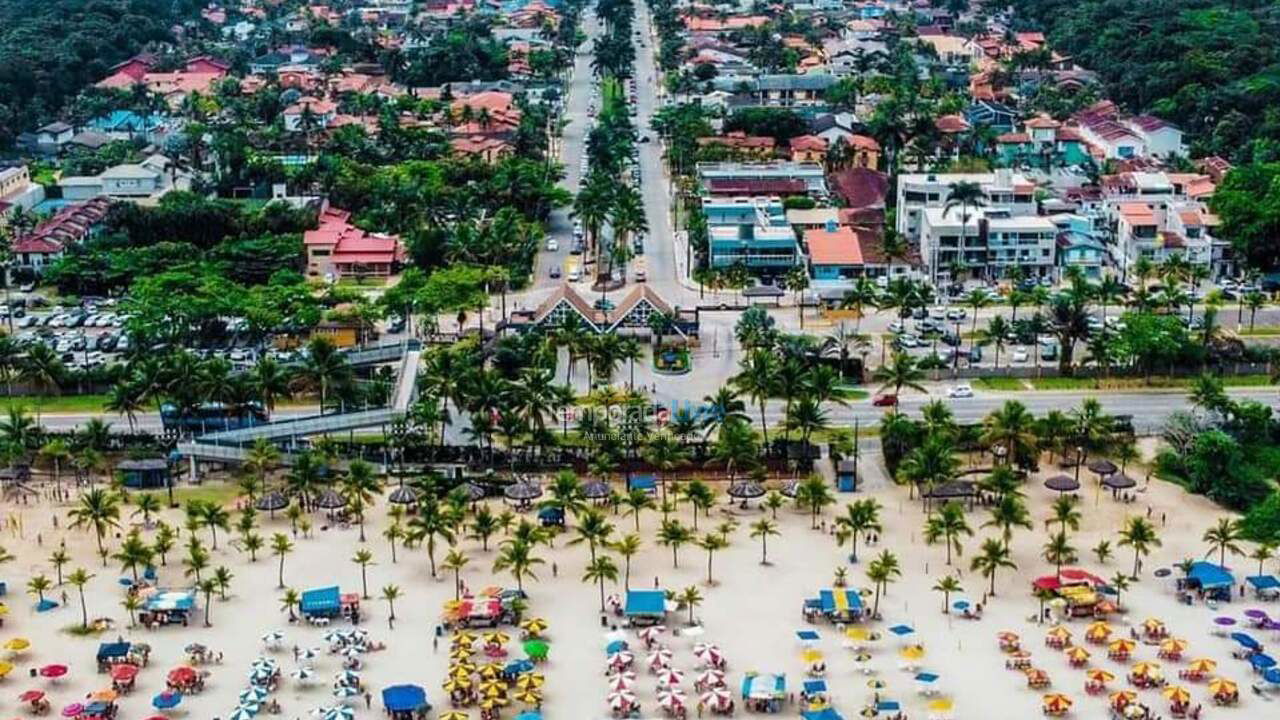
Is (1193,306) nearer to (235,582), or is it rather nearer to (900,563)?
(900,563)

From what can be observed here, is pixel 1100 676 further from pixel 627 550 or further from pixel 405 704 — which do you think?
pixel 405 704

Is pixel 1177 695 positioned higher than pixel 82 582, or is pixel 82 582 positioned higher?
pixel 82 582

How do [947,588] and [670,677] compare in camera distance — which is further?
[947,588]

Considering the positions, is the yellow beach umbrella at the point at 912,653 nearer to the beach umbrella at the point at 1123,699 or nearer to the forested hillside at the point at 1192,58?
the beach umbrella at the point at 1123,699

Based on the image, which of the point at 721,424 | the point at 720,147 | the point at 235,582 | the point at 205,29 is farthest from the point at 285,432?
the point at 205,29

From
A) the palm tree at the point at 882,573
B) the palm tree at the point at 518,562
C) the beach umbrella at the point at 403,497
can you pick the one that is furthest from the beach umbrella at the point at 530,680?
the beach umbrella at the point at 403,497

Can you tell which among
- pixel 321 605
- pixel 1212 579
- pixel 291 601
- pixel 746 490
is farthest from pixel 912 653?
pixel 291 601

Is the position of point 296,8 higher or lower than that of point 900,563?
higher

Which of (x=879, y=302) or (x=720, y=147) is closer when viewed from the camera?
(x=879, y=302)
